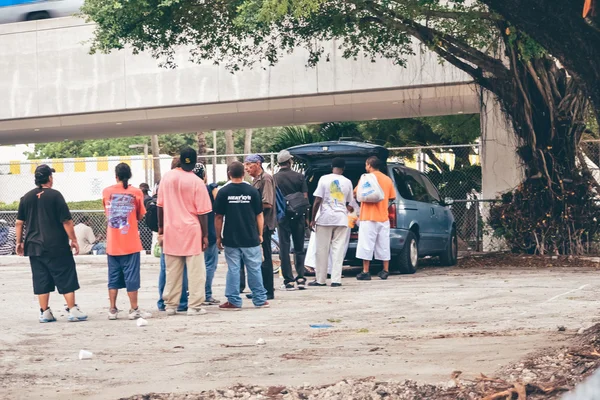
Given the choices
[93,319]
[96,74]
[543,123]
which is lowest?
[93,319]

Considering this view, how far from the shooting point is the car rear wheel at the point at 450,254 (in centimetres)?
1753

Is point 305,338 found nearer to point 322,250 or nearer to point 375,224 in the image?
point 322,250

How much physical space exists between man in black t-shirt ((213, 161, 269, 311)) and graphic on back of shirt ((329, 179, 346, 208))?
2.65 meters

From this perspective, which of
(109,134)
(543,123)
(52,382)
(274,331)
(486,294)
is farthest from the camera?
(109,134)

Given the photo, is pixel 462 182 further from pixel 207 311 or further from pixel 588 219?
pixel 207 311

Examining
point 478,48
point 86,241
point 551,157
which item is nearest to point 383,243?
point 551,157

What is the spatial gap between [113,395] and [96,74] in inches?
684

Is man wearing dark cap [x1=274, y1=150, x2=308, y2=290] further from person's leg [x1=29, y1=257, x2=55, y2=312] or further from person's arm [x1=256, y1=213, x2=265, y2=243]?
person's leg [x1=29, y1=257, x2=55, y2=312]

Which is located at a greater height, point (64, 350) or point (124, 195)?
point (124, 195)

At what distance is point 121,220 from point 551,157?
9227 millimetres

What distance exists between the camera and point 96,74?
76.4ft

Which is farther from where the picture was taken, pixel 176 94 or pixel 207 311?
pixel 176 94

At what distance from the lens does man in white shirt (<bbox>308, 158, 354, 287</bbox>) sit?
14125 millimetres

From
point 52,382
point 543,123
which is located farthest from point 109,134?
point 52,382
